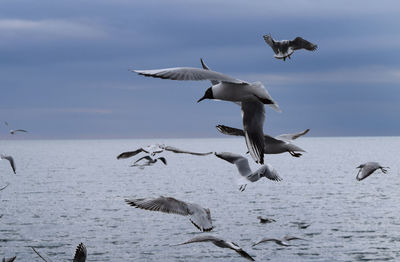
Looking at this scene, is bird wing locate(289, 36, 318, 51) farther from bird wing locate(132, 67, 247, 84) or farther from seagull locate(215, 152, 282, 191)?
bird wing locate(132, 67, 247, 84)

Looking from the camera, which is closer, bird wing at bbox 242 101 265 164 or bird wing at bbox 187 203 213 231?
bird wing at bbox 242 101 265 164

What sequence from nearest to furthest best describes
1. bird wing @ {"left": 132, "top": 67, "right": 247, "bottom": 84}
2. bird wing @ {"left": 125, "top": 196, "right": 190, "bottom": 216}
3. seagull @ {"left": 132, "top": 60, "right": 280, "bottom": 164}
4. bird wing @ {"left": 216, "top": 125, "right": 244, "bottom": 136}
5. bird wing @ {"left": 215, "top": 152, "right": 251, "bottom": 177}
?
bird wing @ {"left": 132, "top": 67, "right": 247, "bottom": 84}, seagull @ {"left": 132, "top": 60, "right": 280, "bottom": 164}, bird wing @ {"left": 216, "top": 125, "right": 244, "bottom": 136}, bird wing @ {"left": 125, "top": 196, "right": 190, "bottom": 216}, bird wing @ {"left": 215, "top": 152, "right": 251, "bottom": 177}

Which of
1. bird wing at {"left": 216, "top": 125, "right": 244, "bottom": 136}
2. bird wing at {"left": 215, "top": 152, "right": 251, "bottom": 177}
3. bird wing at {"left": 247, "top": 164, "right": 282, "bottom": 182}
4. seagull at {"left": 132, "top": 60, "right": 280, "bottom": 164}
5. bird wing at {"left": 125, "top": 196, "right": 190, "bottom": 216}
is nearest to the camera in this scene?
seagull at {"left": 132, "top": 60, "right": 280, "bottom": 164}

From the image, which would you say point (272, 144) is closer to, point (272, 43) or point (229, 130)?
point (229, 130)

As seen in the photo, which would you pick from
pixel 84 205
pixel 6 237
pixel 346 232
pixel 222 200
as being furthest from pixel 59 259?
pixel 222 200

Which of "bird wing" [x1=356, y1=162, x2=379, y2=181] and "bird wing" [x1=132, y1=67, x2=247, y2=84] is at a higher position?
"bird wing" [x1=132, y1=67, x2=247, y2=84]

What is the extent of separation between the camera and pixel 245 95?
1031 cm

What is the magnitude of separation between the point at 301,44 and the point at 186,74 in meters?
11.7

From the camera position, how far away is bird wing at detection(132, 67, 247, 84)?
30.2 feet

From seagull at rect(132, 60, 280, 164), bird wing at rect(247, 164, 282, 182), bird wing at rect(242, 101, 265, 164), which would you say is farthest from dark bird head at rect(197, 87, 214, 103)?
bird wing at rect(247, 164, 282, 182)

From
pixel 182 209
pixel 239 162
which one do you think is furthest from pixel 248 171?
pixel 182 209

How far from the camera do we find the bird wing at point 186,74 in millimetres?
9219

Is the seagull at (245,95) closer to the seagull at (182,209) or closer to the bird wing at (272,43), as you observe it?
the seagull at (182,209)

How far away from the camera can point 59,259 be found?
A: 4312cm
